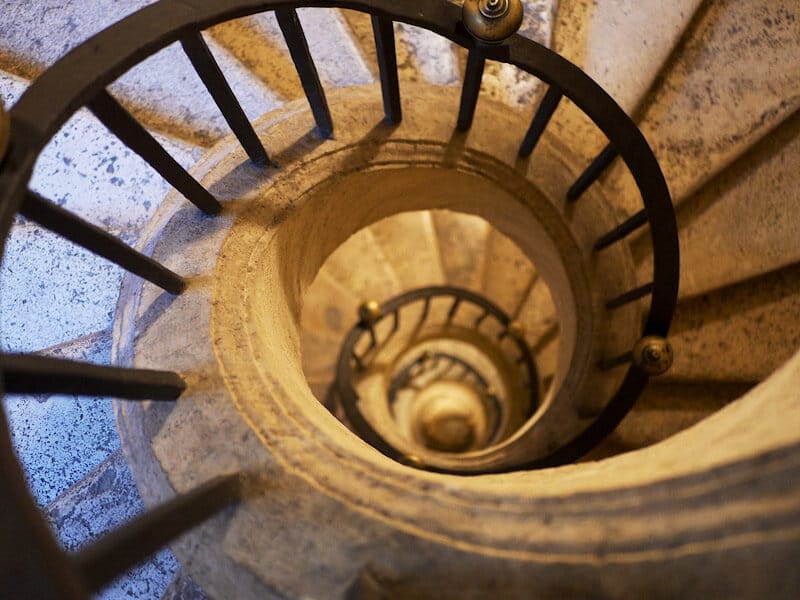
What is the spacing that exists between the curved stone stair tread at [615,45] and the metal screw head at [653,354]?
1098mm

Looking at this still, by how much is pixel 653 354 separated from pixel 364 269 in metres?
3.79

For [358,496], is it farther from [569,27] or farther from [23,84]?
[569,27]

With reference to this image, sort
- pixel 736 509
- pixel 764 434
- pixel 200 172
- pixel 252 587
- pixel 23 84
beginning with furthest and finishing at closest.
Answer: pixel 23 84, pixel 200 172, pixel 252 587, pixel 764 434, pixel 736 509

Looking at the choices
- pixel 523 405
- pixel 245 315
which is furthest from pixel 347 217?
pixel 523 405

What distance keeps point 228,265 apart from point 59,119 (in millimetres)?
824

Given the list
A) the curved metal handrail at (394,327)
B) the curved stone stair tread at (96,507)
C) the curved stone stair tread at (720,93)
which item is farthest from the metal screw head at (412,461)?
the curved stone stair tread at (720,93)

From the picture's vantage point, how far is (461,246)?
21.6ft

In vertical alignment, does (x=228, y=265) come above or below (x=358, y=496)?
above

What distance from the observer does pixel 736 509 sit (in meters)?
1.39

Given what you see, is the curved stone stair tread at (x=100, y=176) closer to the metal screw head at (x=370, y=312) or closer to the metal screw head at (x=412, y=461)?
the metal screw head at (x=412, y=461)

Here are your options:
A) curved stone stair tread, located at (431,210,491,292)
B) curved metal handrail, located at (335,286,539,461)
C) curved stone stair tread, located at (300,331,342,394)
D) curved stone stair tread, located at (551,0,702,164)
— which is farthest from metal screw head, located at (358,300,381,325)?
curved stone stair tread, located at (551,0,702,164)

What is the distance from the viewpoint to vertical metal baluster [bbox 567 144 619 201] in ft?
8.30

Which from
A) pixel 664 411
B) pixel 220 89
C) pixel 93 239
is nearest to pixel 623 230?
pixel 664 411

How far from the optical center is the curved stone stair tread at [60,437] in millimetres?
2475
